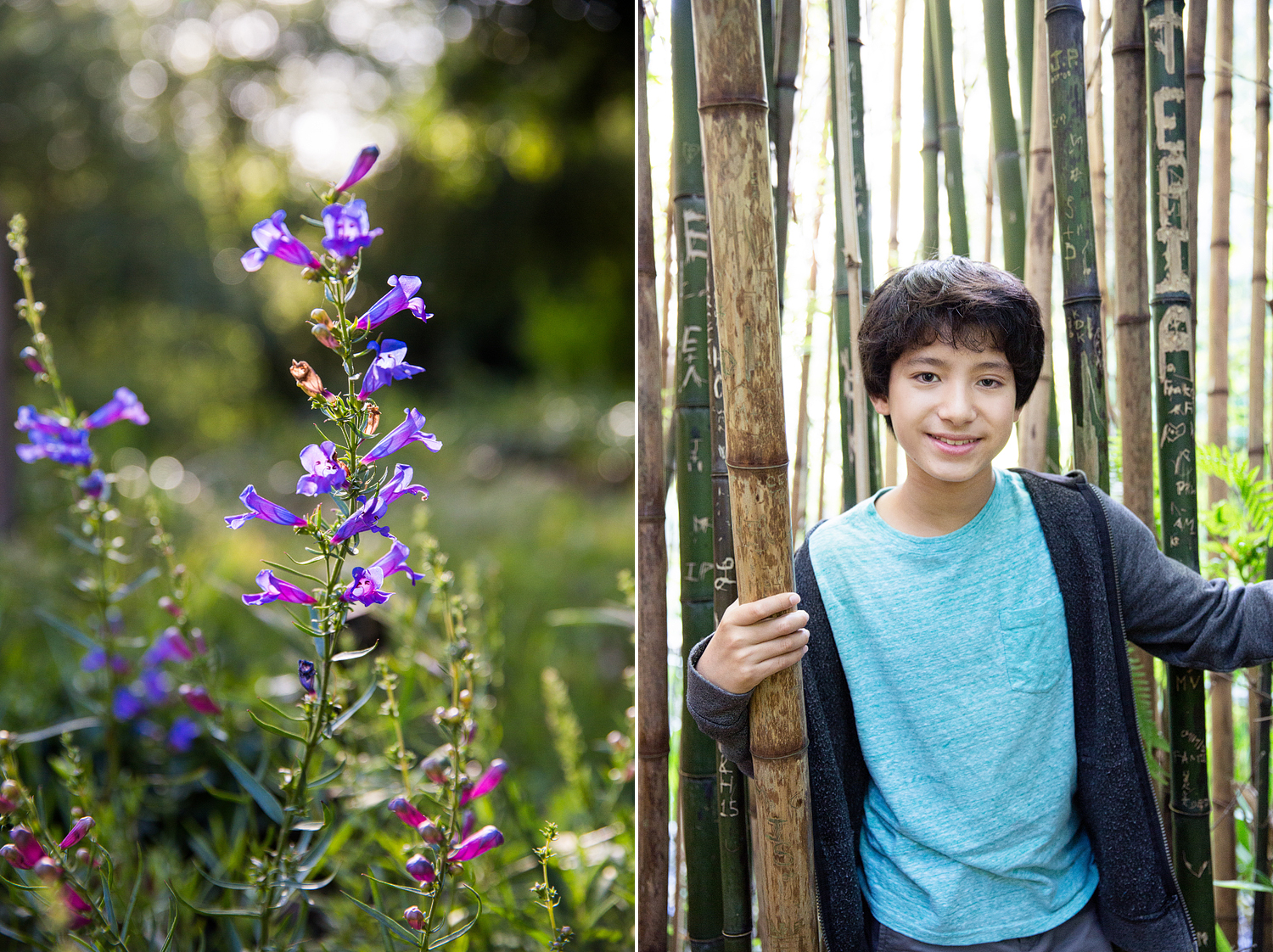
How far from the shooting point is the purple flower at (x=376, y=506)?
30.4 inches

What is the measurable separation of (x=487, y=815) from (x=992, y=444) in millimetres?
1019

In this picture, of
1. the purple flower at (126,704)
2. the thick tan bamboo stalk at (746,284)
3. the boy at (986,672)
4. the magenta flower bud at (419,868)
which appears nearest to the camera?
the thick tan bamboo stalk at (746,284)

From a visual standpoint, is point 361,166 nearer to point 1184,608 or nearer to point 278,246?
point 278,246

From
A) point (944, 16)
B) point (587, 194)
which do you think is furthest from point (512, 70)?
point (944, 16)

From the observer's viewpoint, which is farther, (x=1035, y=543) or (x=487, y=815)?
(x=487, y=815)

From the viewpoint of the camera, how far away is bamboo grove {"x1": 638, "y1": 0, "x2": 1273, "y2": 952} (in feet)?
3.25

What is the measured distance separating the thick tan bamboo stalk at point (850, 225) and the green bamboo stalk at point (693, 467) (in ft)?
0.63

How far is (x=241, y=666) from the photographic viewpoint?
253 cm

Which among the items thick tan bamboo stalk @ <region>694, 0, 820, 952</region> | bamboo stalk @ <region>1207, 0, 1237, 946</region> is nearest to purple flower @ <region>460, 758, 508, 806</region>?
thick tan bamboo stalk @ <region>694, 0, 820, 952</region>

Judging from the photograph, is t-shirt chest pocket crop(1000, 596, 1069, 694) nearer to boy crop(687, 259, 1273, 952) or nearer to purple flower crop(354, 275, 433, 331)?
boy crop(687, 259, 1273, 952)

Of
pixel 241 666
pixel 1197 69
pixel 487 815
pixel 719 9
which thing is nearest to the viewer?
pixel 719 9

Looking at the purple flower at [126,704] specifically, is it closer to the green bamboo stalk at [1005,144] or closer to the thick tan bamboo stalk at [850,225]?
the thick tan bamboo stalk at [850,225]

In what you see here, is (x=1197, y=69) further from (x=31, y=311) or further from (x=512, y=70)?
(x=512, y=70)

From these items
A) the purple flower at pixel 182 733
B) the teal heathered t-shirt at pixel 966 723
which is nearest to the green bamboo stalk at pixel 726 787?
the teal heathered t-shirt at pixel 966 723
